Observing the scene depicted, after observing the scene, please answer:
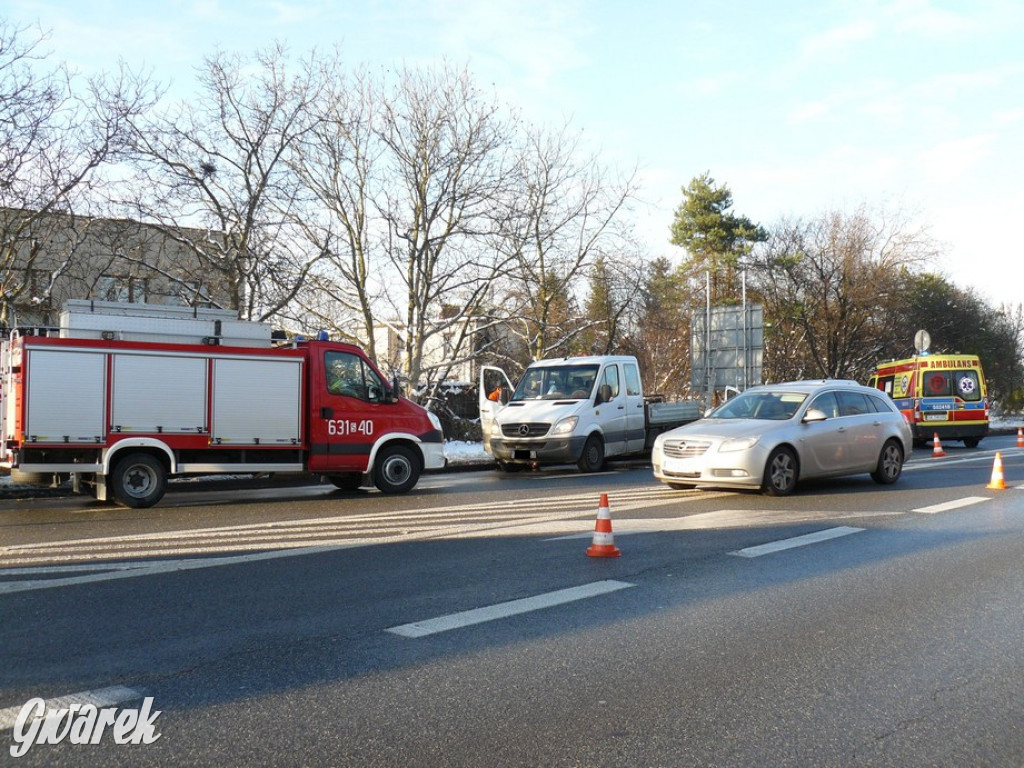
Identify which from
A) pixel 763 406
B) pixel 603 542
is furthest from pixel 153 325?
pixel 763 406

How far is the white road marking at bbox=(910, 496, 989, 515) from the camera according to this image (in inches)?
461

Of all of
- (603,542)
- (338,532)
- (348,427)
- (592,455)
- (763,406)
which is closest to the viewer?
(603,542)

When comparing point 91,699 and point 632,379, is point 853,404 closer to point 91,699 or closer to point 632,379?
point 632,379

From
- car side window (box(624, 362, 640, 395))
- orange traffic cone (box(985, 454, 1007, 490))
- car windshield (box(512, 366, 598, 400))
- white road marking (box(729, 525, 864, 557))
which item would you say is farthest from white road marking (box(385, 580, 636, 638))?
car side window (box(624, 362, 640, 395))

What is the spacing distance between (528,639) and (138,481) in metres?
8.88

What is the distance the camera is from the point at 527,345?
28.7 m

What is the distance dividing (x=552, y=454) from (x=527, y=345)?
10599 millimetres

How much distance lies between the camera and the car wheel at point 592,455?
18.8 meters

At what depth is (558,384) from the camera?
19453 millimetres

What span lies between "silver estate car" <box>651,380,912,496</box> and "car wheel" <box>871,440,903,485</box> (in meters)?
0.02

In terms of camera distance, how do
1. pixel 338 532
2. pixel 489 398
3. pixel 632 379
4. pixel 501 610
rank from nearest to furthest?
pixel 501 610
pixel 338 532
pixel 632 379
pixel 489 398

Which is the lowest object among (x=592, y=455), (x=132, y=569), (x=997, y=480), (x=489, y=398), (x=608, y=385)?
(x=132, y=569)

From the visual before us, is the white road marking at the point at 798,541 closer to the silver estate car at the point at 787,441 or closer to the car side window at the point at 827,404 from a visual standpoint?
Answer: the silver estate car at the point at 787,441

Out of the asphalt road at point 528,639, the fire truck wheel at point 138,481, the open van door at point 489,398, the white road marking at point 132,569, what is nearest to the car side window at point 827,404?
the asphalt road at point 528,639
